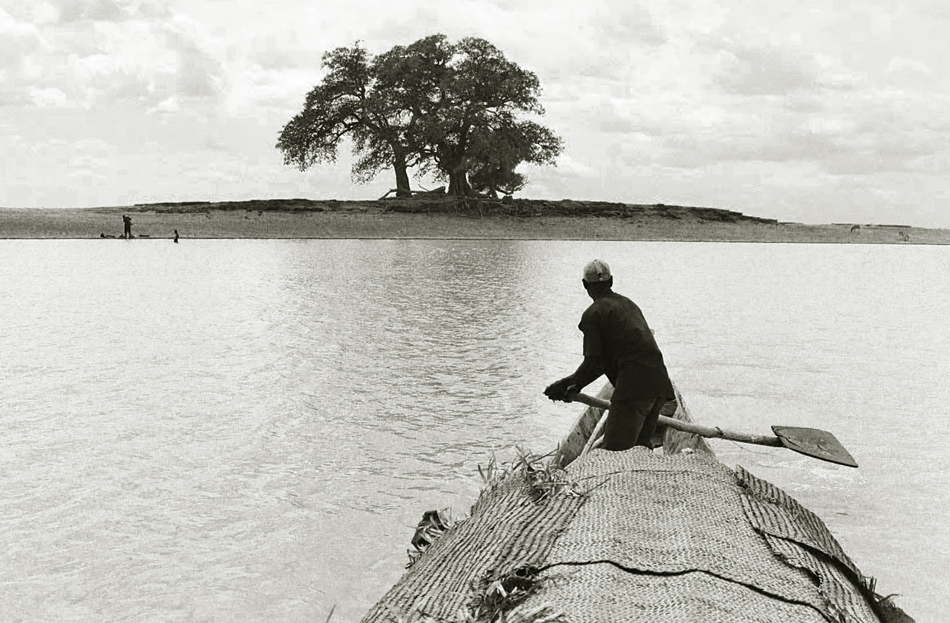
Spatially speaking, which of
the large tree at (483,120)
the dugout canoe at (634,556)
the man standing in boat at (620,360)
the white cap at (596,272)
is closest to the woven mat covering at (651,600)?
the dugout canoe at (634,556)

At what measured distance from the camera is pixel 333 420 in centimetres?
1151

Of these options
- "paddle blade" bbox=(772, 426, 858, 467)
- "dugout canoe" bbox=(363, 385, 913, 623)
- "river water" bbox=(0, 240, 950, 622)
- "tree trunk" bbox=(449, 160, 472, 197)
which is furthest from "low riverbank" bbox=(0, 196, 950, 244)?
"dugout canoe" bbox=(363, 385, 913, 623)

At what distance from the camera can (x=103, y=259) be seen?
37625mm

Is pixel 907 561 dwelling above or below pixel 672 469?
below

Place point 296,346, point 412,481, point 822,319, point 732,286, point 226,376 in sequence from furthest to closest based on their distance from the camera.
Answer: point 732,286
point 822,319
point 296,346
point 226,376
point 412,481

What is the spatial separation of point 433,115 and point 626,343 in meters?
50.1

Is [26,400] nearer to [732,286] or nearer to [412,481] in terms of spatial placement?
[412,481]

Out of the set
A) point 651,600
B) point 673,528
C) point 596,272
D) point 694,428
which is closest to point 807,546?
point 673,528

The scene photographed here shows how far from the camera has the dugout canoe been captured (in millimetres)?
3773

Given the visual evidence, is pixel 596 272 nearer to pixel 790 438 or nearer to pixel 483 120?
pixel 790 438

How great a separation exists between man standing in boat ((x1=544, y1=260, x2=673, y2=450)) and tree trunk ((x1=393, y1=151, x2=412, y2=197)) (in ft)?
174

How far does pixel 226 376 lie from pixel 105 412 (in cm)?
250

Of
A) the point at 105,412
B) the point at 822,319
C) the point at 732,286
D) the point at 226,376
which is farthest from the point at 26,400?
the point at 732,286

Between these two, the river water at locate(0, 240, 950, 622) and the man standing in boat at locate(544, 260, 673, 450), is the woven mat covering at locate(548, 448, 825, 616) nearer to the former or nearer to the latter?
the man standing in boat at locate(544, 260, 673, 450)
